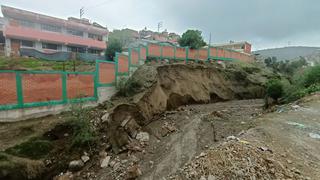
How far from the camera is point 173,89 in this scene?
36.6 feet

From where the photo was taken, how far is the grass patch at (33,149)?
4574mm

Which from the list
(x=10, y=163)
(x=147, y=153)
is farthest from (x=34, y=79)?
(x=147, y=153)

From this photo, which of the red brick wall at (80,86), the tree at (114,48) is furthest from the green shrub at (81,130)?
the tree at (114,48)

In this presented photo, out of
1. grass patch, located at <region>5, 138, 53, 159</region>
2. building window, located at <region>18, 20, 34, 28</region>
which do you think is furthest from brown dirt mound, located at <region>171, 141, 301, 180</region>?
building window, located at <region>18, 20, 34, 28</region>

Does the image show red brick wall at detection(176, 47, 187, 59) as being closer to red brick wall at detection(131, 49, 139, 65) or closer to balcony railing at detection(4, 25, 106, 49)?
red brick wall at detection(131, 49, 139, 65)

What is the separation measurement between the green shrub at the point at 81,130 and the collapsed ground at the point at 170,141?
19 cm

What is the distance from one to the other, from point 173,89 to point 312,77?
8759 mm

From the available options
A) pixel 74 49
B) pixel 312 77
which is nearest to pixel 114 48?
pixel 74 49

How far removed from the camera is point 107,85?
8.23m

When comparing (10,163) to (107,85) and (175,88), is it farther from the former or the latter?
(175,88)

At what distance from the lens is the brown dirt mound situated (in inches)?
108

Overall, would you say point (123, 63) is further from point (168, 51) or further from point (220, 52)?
point (220, 52)

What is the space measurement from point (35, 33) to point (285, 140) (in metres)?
19.7

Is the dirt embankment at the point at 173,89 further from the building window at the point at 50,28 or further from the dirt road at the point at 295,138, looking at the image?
the building window at the point at 50,28
